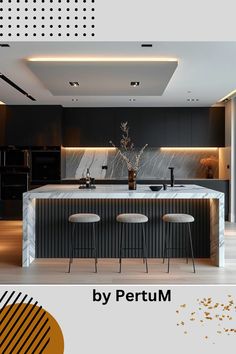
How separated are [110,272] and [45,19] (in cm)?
290

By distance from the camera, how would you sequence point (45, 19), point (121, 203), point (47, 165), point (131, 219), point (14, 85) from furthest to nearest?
point (47, 165)
point (14, 85)
point (121, 203)
point (131, 219)
point (45, 19)

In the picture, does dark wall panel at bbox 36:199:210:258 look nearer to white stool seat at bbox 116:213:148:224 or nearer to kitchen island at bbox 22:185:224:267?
kitchen island at bbox 22:185:224:267

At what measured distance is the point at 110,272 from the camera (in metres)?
4.46

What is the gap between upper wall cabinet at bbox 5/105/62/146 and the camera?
8.23 m

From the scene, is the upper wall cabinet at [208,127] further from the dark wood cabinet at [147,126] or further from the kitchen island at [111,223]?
the kitchen island at [111,223]

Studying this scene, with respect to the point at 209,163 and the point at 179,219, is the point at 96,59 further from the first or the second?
the point at 209,163

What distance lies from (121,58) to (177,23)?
86.9 inches

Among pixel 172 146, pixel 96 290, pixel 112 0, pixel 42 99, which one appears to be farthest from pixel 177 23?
pixel 172 146

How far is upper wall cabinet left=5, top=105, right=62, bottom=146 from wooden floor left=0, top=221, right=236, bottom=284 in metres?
3.36

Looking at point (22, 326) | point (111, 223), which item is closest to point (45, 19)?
point (22, 326)

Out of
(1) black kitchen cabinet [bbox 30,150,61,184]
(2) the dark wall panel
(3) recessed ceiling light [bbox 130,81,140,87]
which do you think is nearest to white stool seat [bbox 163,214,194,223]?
(2) the dark wall panel

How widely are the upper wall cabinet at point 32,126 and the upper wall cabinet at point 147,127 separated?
37 centimetres

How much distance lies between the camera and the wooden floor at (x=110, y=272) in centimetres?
412

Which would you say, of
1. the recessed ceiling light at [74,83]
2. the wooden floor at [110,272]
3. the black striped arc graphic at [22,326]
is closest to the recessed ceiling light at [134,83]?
the recessed ceiling light at [74,83]
